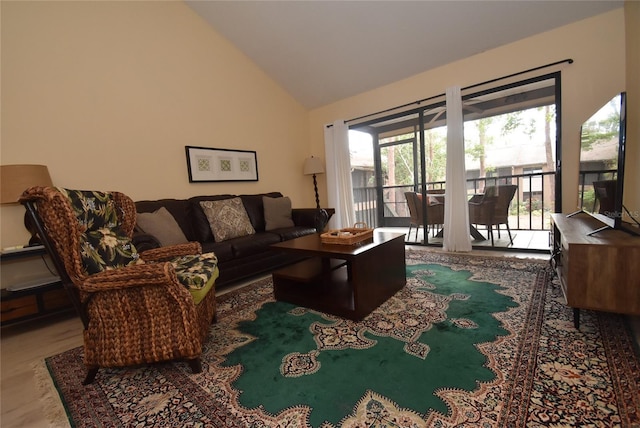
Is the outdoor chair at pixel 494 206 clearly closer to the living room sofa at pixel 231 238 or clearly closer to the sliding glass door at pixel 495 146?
the sliding glass door at pixel 495 146

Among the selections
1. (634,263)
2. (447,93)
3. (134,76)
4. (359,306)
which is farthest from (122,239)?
(447,93)

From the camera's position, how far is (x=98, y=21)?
2693mm

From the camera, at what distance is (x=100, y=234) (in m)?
1.56

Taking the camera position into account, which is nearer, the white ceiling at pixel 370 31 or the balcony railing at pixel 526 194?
the white ceiling at pixel 370 31

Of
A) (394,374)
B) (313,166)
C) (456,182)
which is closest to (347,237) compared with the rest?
(394,374)

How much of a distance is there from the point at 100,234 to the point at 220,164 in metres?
2.20

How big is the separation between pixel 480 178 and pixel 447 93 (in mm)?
1767

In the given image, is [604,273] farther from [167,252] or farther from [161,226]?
[161,226]

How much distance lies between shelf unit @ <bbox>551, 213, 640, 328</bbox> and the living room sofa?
189cm

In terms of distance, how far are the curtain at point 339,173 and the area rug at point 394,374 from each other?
8.76ft

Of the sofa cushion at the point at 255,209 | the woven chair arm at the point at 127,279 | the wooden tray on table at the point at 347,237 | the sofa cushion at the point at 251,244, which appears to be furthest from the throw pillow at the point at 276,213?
the woven chair arm at the point at 127,279

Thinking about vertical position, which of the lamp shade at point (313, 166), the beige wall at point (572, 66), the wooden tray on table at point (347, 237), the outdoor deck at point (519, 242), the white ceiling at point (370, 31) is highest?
the white ceiling at point (370, 31)

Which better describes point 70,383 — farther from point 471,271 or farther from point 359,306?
point 471,271

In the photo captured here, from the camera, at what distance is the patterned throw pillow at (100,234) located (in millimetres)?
1409
